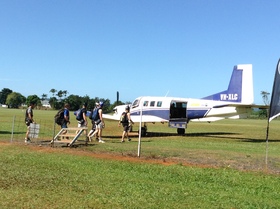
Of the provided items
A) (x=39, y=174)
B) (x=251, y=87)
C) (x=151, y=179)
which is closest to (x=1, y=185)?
(x=39, y=174)

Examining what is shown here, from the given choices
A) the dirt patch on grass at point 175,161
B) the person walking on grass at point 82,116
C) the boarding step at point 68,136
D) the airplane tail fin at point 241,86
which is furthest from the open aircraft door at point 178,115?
the dirt patch on grass at point 175,161

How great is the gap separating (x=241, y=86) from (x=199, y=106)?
10.8 ft

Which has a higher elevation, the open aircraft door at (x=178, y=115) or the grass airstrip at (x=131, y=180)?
the open aircraft door at (x=178, y=115)

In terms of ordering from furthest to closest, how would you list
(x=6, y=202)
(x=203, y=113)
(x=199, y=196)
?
(x=203, y=113), (x=199, y=196), (x=6, y=202)

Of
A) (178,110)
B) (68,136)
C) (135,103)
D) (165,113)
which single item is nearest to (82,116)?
(68,136)

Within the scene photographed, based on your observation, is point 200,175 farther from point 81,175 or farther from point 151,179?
point 81,175

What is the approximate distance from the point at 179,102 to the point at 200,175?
17.8 m

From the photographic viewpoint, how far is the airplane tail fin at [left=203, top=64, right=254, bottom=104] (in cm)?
2538

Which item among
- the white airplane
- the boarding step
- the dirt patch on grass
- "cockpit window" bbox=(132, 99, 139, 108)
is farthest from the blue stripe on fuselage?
the dirt patch on grass

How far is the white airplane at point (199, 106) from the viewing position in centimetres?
2548

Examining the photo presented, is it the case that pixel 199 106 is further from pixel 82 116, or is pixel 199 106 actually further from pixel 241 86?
pixel 82 116

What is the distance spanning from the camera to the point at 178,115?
27359 mm

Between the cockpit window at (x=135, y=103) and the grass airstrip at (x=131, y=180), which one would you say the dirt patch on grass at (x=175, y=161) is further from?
the cockpit window at (x=135, y=103)

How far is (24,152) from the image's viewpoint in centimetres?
1260
